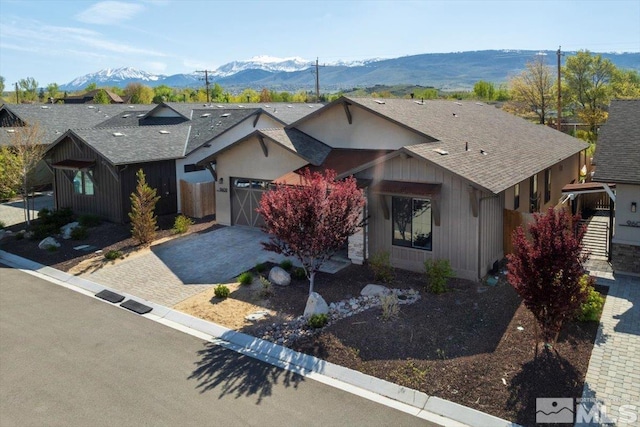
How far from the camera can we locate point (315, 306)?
13.3 meters

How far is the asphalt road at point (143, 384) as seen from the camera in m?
9.24

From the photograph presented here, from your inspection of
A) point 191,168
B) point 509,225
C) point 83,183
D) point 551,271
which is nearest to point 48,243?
point 83,183

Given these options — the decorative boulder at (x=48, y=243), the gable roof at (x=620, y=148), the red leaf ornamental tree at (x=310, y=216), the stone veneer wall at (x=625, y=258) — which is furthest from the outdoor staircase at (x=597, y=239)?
the decorative boulder at (x=48, y=243)

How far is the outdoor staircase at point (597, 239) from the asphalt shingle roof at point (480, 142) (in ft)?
10.1

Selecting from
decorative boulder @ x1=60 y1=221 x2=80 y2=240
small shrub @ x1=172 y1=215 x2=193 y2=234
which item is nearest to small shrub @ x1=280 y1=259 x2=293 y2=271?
small shrub @ x1=172 y1=215 x2=193 y2=234

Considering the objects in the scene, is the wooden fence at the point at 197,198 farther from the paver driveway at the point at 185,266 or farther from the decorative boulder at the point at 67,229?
the decorative boulder at the point at 67,229

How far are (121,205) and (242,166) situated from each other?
619 cm

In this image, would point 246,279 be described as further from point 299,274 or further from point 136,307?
point 136,307

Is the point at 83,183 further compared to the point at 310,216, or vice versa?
the point at 83,183

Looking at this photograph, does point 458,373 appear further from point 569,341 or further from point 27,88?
point 27,88

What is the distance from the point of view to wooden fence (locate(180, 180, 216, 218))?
2539 centimetres

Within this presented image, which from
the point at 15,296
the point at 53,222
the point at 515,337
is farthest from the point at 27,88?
the point at 515,337

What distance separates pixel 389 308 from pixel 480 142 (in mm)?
10678

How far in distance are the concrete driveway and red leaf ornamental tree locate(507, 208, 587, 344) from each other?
8024 mm
